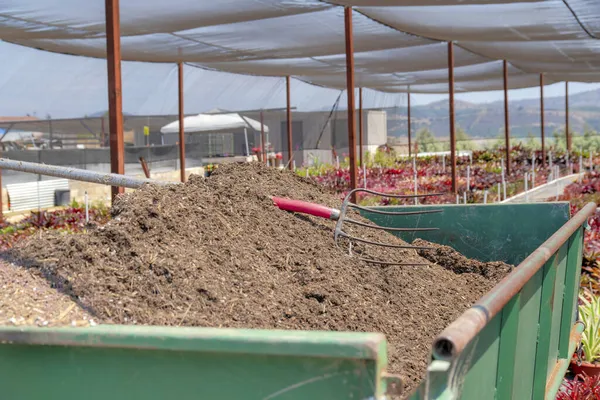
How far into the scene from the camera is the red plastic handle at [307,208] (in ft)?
11.6

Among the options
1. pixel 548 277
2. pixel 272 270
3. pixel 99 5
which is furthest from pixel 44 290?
pixel 99 5

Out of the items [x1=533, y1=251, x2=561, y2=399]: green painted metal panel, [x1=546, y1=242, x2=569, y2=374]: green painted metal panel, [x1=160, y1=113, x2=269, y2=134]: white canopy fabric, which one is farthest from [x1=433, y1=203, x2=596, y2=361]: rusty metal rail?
[x1=160, y1=113, x2=269, y2=134]: white canopy fabric

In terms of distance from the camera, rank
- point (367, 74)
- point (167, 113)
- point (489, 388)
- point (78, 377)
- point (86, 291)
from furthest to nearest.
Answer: point (367, 74) → point (167, 113) → point (86, 291) → point (489, 388) → point (78, 377)

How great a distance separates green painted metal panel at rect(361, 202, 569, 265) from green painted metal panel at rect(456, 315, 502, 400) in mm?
2331

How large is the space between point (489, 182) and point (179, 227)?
13389 mm

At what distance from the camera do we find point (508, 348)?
83.9 inches

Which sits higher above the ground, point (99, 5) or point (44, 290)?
point (99, 5)

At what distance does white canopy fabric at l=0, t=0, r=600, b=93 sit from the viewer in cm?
850

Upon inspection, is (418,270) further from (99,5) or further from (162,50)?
(162,50)

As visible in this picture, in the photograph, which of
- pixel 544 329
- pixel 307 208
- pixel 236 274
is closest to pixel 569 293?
pixel 544 329

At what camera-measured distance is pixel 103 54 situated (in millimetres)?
11922

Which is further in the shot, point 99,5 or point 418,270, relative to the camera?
point 99,5

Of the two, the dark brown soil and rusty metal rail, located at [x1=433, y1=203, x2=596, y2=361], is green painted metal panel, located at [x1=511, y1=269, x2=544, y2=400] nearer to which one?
rusty metal rail, located at [x1=433, y1=203, x2=596, y2=361]

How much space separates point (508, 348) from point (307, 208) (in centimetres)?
159
